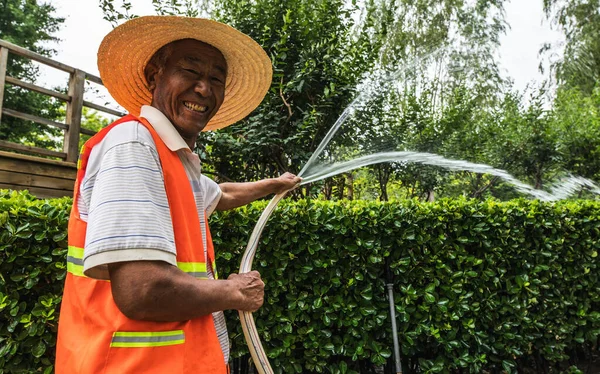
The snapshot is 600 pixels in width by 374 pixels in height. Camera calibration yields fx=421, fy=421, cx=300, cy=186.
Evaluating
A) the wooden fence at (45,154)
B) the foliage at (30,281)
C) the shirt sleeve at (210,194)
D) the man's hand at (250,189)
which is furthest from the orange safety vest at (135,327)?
the wooden fence at (45,154)

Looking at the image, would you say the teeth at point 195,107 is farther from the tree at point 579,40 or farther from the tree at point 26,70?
the tree at point 26,70

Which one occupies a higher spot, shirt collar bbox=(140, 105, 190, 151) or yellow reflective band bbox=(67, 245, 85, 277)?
shirt collar bbox=(140, 105, 190, 151)

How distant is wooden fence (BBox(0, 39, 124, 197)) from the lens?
5688 millimetres

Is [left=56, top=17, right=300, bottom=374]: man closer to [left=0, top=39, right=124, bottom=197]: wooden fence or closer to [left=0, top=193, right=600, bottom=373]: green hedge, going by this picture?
[left=0, top=193, right=600, bottom=373]: green hedge

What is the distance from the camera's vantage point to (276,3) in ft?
16.1

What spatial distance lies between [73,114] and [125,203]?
6.87 m

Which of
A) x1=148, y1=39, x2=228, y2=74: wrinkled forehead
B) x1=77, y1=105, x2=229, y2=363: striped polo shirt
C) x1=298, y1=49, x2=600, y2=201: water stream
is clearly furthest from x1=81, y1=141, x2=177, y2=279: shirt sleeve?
x1=298, y1=49, x2=600, y2=201: water stream

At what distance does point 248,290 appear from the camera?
4.42 ft

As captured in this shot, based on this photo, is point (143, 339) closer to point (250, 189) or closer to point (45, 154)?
point (250, 189)

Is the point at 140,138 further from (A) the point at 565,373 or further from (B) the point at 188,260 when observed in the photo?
(A) the point at 565,373

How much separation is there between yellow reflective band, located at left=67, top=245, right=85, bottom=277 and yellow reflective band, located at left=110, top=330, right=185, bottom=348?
9.2 inches

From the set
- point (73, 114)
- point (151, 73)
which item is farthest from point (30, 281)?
point (73, 114)

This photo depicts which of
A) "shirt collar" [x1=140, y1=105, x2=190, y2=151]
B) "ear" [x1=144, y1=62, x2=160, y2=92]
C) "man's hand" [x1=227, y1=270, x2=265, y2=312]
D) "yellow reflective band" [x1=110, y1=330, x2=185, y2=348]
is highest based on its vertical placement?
"ear" [x1=144, y1=62, x2=160, y2=92]

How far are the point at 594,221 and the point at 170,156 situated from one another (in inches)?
183
